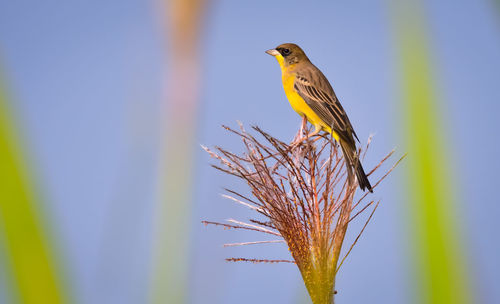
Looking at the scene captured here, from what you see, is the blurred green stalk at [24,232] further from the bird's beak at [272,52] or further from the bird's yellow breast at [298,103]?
the bird's beak at [272,52]

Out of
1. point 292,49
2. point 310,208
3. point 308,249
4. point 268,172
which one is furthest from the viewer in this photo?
point 292,49

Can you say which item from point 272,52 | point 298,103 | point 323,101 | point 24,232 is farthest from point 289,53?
point 24,232

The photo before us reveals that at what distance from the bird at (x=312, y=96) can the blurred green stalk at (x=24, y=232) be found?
2162mm

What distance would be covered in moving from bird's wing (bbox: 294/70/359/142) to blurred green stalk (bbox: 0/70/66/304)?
2553 millimetres

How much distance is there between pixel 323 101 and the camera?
3371 mm

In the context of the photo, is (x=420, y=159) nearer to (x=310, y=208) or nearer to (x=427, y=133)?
(x=427, y=133)

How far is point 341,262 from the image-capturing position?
5.96 feet

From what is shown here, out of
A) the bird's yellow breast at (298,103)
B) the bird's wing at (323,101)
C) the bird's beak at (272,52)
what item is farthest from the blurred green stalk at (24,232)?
the bird's beak at (272,52)

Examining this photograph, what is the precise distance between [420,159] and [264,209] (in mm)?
1619

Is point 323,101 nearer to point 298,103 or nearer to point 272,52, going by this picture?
point 298,103

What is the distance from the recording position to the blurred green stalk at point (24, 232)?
1.28ft

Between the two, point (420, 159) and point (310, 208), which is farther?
point (310, 208)

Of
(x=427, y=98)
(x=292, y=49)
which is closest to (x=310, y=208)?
(x=427, y=98)

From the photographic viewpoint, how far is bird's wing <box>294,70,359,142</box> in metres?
3.01
